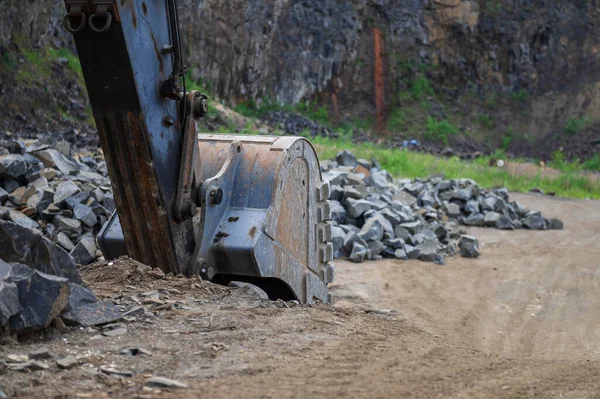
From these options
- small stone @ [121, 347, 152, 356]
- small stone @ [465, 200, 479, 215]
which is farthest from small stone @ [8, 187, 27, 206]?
small stone @ [465, 200, 479, 215]

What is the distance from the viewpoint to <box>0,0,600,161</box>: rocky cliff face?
31.1 m

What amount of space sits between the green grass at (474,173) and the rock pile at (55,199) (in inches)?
353

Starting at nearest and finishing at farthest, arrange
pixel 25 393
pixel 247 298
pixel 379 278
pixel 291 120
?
pixel 25 393 < pixel 247 298 < pixel 379 278 < pixel 291 120

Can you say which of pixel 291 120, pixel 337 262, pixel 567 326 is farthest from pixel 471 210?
pixel 291 120

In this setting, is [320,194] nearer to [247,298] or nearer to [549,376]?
[247,298]

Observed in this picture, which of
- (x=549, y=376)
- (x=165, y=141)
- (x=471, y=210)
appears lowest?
(x=471, y=210)

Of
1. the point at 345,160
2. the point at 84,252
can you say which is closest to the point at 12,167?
the point at 84,252

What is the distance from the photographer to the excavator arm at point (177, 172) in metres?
4.64

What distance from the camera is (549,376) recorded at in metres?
4.18

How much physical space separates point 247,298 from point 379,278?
449 centimetres

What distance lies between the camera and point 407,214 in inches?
474

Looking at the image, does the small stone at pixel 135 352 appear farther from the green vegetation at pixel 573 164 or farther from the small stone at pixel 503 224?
the green vegetation at pixel 573 164

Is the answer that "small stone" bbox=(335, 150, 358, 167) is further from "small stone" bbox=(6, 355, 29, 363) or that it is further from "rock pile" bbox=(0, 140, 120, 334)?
"small stone" bbox=(6, 355, 29, 363)

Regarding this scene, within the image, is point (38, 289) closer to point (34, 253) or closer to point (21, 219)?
point (34, 253)
